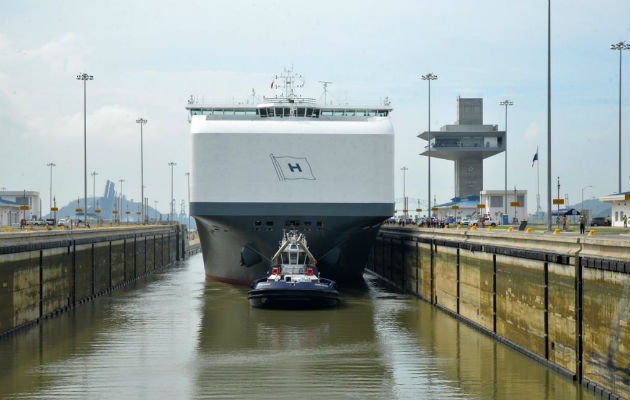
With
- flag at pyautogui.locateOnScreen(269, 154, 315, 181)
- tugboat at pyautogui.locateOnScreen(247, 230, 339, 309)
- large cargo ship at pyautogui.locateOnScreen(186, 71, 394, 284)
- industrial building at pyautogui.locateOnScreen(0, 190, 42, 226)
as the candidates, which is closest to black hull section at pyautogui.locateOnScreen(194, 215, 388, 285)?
large cargo ship at pyautogui.locateOnScreen(186, 71, 394, 284)

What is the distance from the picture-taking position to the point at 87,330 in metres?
33.1

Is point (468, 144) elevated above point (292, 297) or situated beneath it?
elevated above

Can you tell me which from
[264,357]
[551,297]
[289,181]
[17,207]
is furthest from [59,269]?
[17,207]

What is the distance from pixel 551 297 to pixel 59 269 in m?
25.3

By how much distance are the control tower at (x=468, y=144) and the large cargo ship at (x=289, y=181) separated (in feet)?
306

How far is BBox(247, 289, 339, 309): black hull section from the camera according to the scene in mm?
38062

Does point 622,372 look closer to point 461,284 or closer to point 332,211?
point 461,284

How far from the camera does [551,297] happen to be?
2283 centimetres

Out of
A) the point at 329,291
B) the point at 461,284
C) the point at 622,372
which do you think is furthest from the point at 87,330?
the point at 622,372

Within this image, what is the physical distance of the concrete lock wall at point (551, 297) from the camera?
18.5m

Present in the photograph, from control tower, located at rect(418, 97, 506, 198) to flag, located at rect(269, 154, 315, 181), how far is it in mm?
95227

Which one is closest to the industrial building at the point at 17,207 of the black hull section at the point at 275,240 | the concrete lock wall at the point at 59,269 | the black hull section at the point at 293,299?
the concrete lock wall at the point at 59,269

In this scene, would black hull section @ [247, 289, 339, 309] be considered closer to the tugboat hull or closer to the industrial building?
the tugboat hull

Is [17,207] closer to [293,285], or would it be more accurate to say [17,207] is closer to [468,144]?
[468,144]
